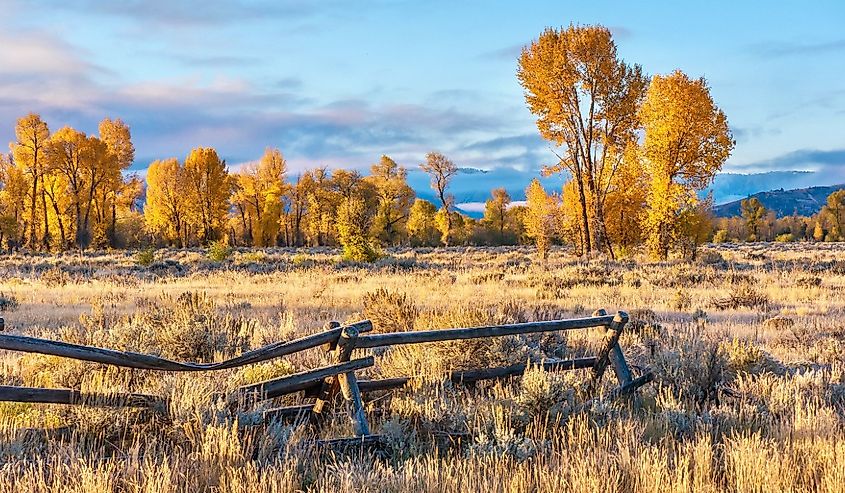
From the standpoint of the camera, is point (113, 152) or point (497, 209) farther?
point (497, 209)

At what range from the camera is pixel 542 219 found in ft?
107

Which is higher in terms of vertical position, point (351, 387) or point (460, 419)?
point (351, 387)

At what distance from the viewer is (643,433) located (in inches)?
193

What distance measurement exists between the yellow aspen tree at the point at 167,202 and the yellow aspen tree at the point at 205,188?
0.79 meters

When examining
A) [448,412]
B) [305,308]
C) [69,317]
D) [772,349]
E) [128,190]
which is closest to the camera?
[448,412]

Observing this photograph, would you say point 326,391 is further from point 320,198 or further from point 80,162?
point 320,198

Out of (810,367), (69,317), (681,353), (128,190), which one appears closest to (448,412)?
(681,353)

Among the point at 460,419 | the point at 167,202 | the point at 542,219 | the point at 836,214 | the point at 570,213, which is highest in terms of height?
the point at 167,202

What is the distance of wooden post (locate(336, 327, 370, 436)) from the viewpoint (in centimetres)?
491

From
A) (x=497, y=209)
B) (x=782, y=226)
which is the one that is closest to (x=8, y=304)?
(x=497, y=209)

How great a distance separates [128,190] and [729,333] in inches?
2321

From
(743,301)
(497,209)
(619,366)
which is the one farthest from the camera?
(497,209)

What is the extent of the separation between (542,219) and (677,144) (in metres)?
8.39

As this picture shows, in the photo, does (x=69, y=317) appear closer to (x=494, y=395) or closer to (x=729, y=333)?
(x=494, y=395)
